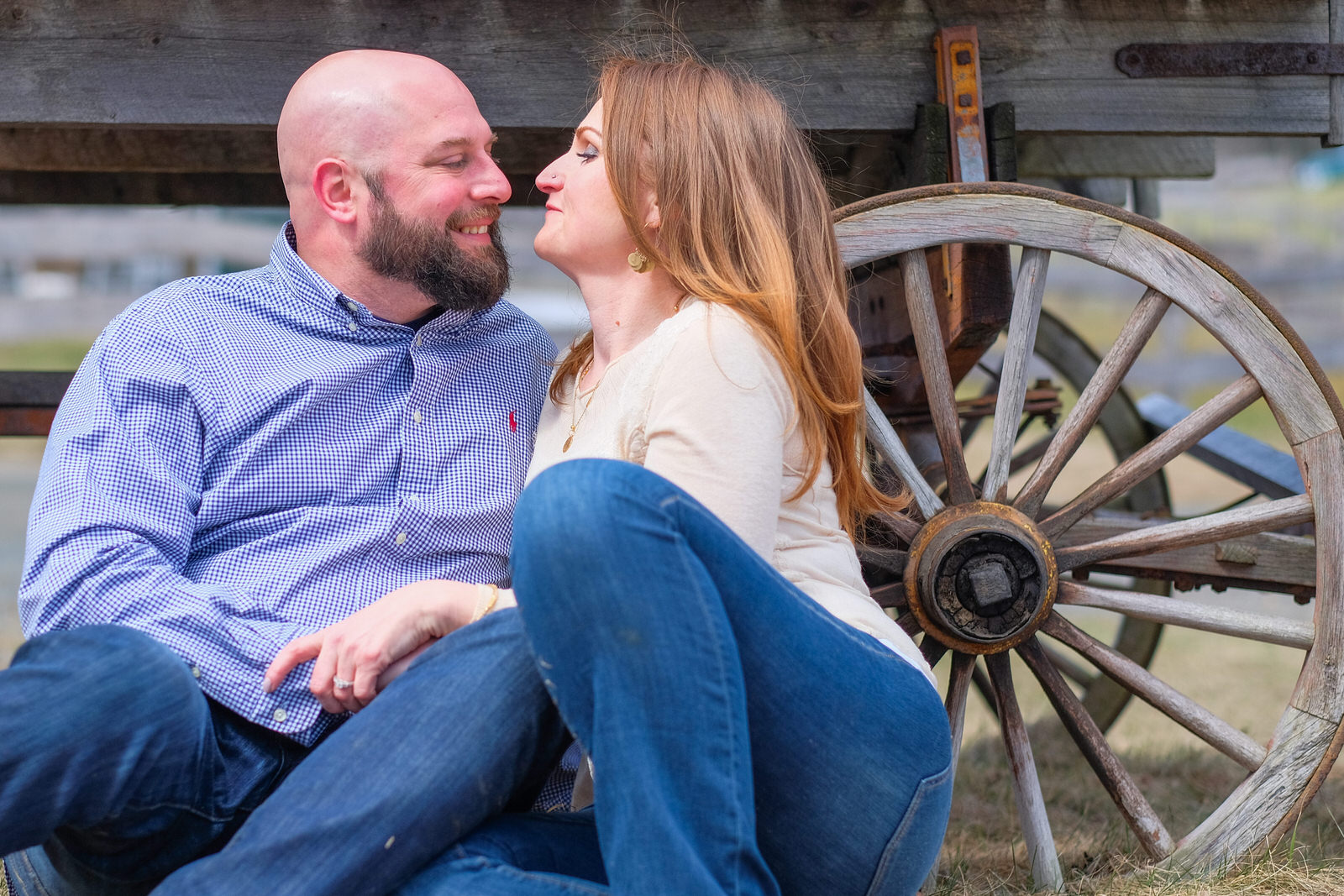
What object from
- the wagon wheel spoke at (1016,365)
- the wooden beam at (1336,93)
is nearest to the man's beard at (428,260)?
the wagon wheel spoke at (1016,365)

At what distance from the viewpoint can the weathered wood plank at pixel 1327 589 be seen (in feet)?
6.30

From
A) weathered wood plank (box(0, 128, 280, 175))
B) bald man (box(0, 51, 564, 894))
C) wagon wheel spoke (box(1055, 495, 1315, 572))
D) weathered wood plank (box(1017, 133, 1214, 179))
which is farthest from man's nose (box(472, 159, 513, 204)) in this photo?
weathered wood plank (box(1017, 133, 1214, 179))

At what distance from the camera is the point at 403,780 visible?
1.38 metres

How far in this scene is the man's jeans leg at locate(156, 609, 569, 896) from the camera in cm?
136

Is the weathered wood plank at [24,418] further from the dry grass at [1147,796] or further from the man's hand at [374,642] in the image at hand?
the dry grass at [1147,796]

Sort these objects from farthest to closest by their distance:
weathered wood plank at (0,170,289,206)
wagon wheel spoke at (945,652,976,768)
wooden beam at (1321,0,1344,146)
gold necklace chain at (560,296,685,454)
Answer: weathered wood plank at (0,170,289,206) < wooden beam at (1321,0,1344,146) < wagon wheel spoke at (945,652,976,768) < gold necklace chain at (560,296,685,454)

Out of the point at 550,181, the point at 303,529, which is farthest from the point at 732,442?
the point at 303,529

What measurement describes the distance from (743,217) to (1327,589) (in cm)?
113

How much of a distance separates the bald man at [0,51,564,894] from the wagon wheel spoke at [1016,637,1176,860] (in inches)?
35.9

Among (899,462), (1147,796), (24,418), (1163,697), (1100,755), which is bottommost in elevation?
(1147,796)

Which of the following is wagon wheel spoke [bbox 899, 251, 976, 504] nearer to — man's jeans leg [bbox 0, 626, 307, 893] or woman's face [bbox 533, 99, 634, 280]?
woman's face [bbox 533, 99, 634, 280]

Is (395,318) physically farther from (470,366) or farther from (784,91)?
(784,91)

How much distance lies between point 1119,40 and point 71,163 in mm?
2150

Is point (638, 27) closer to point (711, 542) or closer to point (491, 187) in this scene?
point (491, 187)
